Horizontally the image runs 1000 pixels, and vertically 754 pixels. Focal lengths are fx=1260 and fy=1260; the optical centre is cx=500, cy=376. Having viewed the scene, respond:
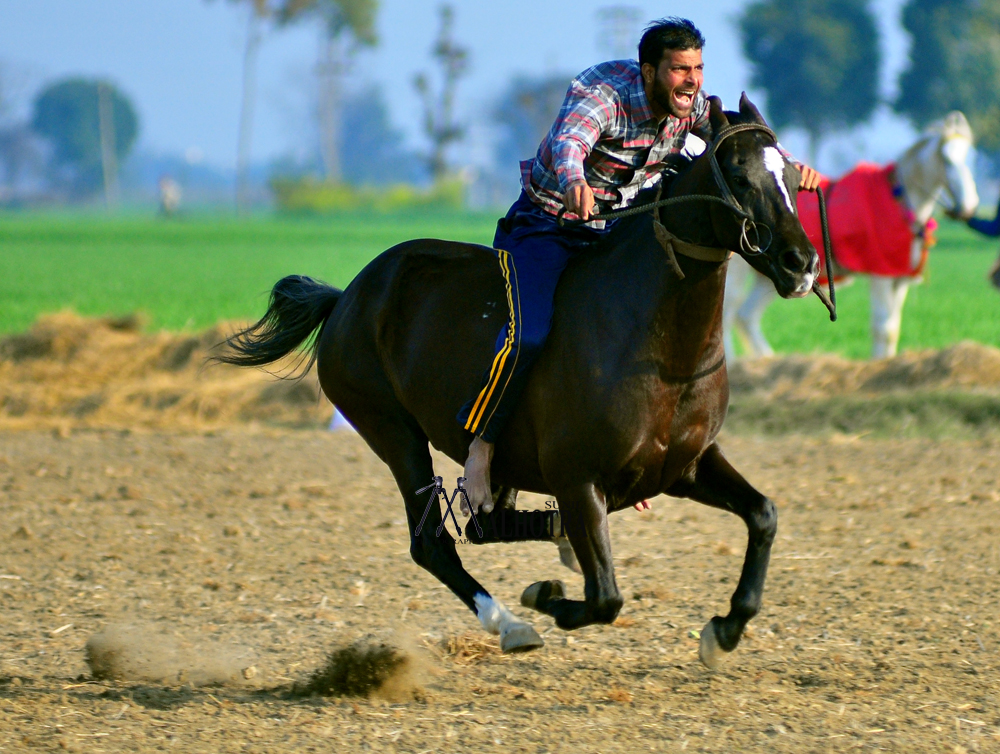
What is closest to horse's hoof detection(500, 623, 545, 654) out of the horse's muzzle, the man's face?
the horse's muzzle

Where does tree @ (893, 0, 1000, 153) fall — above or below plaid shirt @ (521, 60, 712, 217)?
above

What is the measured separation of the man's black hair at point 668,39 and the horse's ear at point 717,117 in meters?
0.31

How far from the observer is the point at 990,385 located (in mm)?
11000

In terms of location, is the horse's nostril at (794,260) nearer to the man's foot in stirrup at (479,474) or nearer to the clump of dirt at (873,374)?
the man's foot in stirrup at (479,474)

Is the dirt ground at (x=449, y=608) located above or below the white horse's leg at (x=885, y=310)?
below

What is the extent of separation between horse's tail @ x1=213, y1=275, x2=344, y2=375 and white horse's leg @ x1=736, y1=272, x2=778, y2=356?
790 centimetres

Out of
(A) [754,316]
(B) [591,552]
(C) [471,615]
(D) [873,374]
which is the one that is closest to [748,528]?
(B) [591,552]

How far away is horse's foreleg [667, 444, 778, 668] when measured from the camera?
4664mm

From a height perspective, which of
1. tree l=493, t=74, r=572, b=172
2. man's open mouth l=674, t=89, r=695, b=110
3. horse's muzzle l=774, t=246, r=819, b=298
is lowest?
horse's muzzle l=774, t=246, r=819, b=298

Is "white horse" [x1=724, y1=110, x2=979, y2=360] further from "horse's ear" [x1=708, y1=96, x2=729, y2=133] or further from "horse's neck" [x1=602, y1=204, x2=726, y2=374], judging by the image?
"horse's ear" [x1=708, y1=96, x2=729, y2=133]

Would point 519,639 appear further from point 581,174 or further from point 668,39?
point 668,39

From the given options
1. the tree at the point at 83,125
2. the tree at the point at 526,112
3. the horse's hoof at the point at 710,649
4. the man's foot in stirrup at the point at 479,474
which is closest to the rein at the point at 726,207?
the man's foot in stirrup at the point at 479,474

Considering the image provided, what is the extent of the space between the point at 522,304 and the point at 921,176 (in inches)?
347

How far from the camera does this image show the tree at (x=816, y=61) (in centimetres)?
7362
